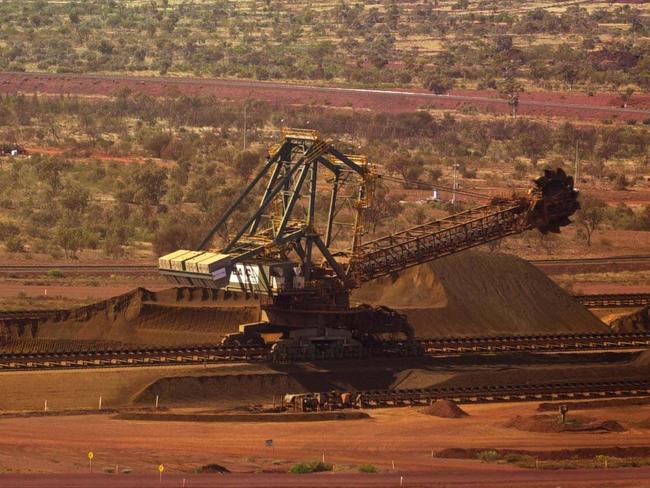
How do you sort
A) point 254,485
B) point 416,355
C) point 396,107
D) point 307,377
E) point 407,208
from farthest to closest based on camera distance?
point 396,107 → point 407,208 → point 416,355 → point 307,377 → point 254,485

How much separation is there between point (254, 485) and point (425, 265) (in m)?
26.5

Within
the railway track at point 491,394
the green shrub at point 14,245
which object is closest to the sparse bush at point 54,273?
the green shrub at point 14,245

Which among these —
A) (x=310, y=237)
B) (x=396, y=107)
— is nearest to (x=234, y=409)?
(x=310, y=237)

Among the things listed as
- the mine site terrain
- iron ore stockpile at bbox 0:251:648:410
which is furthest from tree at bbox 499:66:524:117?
iron ore stockpile at bbox 0:251:648:410

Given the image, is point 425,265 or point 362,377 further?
point 425,265

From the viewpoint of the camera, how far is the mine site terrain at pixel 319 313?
1734 inches

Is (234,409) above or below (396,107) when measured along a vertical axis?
below

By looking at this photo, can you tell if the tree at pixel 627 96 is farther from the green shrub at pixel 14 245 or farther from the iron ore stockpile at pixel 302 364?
the iron ore stockpile at pixel 302 364

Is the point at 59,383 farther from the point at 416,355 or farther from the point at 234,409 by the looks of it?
the point at 416,355

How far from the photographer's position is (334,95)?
139 metres

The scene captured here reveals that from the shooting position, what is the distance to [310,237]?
5525 cm

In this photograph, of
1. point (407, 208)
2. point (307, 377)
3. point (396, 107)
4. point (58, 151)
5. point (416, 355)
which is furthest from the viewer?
point (396, 107)

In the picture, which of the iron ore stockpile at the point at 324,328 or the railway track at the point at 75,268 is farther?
the railway track at the point at 75,268

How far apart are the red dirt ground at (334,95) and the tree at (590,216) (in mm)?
39657
